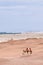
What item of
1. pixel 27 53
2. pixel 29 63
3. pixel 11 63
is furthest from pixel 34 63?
pixel 27 53

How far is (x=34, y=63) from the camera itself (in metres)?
15.5

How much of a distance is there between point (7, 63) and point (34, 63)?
1811 mm

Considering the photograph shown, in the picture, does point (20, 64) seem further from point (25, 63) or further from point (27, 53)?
point (27, 53)

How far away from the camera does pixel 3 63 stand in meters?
15.8

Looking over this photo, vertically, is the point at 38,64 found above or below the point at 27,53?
below

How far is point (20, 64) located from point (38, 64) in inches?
45.4

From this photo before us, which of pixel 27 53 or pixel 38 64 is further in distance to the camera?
pixel 27 53

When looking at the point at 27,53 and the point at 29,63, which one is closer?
the point at 29,63

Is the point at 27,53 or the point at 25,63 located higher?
the point at 27,53

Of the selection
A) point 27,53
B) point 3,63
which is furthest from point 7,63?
point 27,53

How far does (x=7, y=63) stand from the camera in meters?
15.8

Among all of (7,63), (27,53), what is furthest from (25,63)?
(27,53)

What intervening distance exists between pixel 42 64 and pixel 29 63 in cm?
92

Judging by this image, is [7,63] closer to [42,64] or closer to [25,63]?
[25,63]
